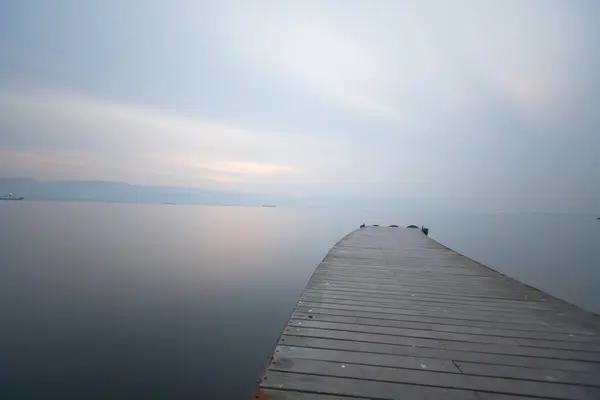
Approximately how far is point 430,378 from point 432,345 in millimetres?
720

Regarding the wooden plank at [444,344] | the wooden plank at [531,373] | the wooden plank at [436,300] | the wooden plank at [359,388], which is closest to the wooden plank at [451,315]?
the wooden plank at [436,300]

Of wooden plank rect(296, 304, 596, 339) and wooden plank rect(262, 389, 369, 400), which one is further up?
wooden plank rect(262, 389, 369, 400)

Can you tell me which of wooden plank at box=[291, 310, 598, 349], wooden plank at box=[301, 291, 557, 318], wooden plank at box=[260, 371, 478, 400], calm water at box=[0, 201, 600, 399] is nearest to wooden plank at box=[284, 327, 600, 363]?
wooden plank at box=[291, 310, 598, 349]

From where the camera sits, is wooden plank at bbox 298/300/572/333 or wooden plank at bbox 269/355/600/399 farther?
wooden plank at bbox 298/300/572/333

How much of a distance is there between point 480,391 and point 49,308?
15267 mm

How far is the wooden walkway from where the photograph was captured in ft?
8.14

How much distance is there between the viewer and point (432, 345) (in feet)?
10.7

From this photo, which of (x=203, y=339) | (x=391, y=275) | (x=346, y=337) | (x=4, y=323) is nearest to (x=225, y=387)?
(x=203, y=339)

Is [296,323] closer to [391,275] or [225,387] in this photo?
[391,275]

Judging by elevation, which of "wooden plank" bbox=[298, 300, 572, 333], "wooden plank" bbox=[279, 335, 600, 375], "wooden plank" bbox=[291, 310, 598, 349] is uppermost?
"wooden plank" bbox=[279, 335, 600, 375]

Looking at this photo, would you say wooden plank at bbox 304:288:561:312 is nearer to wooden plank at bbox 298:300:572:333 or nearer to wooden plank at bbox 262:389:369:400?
wooden plank at bbox 298:300:572:333

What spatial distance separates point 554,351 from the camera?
319 cm

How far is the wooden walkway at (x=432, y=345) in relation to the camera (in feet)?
8.14

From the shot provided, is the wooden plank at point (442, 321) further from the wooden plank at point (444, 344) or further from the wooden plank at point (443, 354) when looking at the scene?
the wooden plank at point (443, 354)
